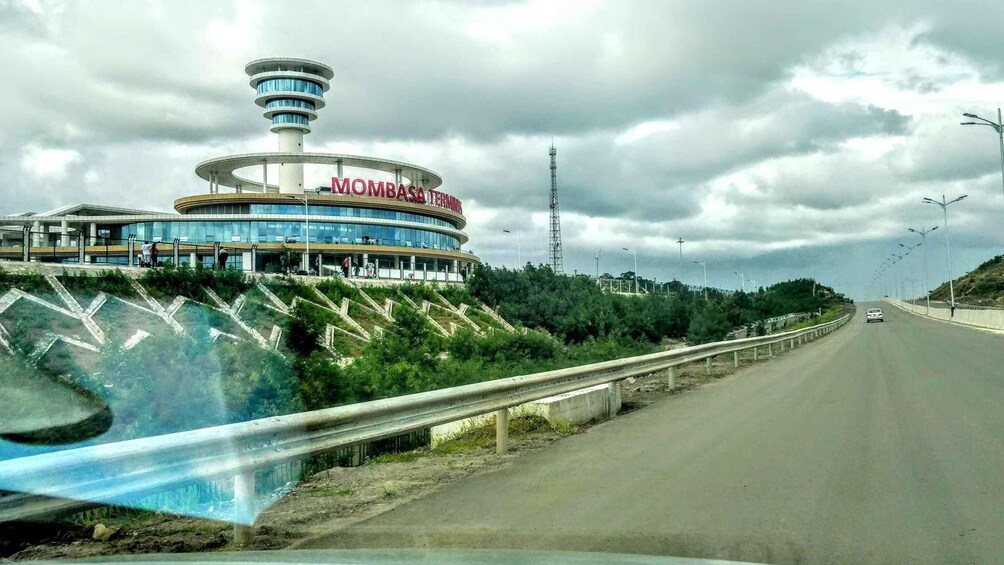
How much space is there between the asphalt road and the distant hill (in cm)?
12683

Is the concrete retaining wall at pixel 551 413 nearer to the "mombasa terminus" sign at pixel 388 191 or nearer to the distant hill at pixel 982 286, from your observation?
the "mombasa terminus" sign at pixel 388 191

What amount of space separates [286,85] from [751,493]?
8997cm

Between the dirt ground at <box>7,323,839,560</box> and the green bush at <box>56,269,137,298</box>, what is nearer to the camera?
the dirt ground at <box>7,323,839,560</box>

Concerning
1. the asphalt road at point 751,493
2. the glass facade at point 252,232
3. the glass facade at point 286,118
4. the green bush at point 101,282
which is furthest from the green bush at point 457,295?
the asphalt road at point 751,493

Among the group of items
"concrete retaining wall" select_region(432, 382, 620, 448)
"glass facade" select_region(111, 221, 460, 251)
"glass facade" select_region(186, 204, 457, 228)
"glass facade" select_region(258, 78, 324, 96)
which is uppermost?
"glass facade" select_region(258, 78, 324, 96)

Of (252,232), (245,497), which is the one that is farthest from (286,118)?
(245,497)

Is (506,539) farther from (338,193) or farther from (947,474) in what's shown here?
(338,193)

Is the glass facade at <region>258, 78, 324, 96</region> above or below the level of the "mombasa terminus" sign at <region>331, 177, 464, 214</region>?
above

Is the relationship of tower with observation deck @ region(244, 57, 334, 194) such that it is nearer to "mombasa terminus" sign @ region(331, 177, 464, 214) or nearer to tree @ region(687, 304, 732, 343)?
"mombasa terminus" sign @ region(331, 177, 464, 214)

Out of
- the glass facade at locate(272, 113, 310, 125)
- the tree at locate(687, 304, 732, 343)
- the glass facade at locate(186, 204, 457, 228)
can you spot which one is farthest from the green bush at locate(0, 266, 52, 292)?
the glass facade at locate(272, 113, 310, 125)

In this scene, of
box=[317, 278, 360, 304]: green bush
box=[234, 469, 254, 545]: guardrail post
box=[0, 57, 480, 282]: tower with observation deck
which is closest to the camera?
box=[234, 469, 254, 545]: guardrail post

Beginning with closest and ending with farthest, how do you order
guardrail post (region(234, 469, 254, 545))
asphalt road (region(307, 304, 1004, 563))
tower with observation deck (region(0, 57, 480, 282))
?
asphalt road (region(307, 304, 1004, 563)) < guardrail post (region(234, 469, 254, 545)) < tower with observation deck (region(0, 57, 480, 282))

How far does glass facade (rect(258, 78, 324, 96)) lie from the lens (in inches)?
3524

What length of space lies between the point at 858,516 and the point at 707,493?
1283mm
